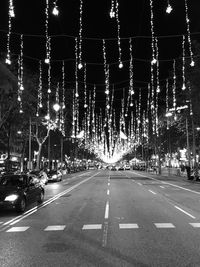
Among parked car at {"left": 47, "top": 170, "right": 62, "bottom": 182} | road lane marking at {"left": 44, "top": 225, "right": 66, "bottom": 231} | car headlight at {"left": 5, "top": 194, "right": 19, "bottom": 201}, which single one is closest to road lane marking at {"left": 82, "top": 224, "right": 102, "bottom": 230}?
road lane marking at {"left": 44, "top": 225, "right": 66, "bottom": 231}

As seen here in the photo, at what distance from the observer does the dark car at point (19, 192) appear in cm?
1598

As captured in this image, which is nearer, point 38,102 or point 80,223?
point 80,223

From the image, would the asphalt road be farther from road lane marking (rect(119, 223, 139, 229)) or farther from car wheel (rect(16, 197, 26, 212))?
car wheel (rect(16, 197, 26, 212))

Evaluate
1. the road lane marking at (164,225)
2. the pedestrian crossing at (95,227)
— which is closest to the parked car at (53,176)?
the pedestrian crossing at (95,227)

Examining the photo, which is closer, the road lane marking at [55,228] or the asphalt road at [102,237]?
the asphalt road at [102,237]

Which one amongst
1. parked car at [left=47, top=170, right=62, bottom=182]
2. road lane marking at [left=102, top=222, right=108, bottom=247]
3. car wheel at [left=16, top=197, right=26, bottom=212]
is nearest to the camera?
road lane marking at [left=102, top=222, right=108, bottom=247]

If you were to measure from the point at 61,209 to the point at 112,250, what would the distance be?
8.89 metres

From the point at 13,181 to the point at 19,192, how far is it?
2.01m

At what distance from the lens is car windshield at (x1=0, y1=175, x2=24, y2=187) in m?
18.2

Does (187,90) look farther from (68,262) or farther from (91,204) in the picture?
(68,262)

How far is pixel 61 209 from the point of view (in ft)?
57.4

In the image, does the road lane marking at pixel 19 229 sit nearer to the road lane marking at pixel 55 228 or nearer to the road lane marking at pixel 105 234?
the road lane marking at pixel 55 228

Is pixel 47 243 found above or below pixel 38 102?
below

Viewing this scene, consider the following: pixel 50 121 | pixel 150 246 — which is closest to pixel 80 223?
pixel 150 246
